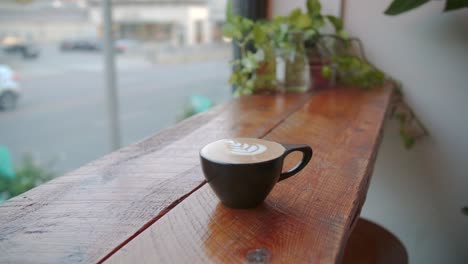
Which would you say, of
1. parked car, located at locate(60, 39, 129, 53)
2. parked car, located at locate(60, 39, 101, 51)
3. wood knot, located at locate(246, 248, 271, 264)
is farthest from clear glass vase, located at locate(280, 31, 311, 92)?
parked car, located at locate(60, 39, 101, 51)

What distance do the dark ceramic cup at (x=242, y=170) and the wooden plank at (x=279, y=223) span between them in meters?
0.03

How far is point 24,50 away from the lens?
2223 mm

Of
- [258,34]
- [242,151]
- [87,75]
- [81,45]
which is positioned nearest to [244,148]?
[242,151]

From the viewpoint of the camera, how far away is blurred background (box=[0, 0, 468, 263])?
166 centimetres

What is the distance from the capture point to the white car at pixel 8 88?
2113mm

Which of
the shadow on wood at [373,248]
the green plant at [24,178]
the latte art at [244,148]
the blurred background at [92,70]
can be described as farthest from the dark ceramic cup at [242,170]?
the green plant at [24,178]

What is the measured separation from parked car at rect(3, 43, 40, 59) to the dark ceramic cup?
6.34ft

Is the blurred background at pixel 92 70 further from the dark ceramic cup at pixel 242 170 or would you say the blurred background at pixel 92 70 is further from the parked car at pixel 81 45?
the dark ceramic cup at pixel 242 170

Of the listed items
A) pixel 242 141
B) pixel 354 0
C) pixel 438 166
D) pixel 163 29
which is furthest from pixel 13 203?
pixel 163 29

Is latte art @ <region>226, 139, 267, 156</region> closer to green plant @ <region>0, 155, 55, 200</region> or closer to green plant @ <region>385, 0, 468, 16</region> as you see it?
green plant @ <region>385, 0, 468, 16</region>

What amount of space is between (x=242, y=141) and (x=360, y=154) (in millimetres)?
340

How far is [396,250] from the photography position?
3.74ft

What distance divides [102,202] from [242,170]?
233 millimetres

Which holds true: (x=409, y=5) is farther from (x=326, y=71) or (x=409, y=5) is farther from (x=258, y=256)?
(x=258, y=256)
